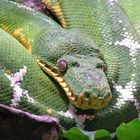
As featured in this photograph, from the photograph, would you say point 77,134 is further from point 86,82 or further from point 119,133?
point 86,82

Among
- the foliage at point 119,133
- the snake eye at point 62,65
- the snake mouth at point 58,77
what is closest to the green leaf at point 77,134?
the foliage at point 119,133

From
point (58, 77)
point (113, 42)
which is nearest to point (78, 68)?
point (58, 77)

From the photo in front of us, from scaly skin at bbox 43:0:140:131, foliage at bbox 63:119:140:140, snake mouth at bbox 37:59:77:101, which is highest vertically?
foliage at bbox 63:119:140:140

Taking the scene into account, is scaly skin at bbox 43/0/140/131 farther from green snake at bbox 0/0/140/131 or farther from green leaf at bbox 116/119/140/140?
green leaf at bbox 116/119/140/140

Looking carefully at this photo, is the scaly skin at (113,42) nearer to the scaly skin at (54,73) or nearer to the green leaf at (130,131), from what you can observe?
the scaly skin at (54,73)

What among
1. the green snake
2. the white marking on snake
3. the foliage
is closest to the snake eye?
the green snake

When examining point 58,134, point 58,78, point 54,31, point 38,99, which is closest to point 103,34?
point 54,31
